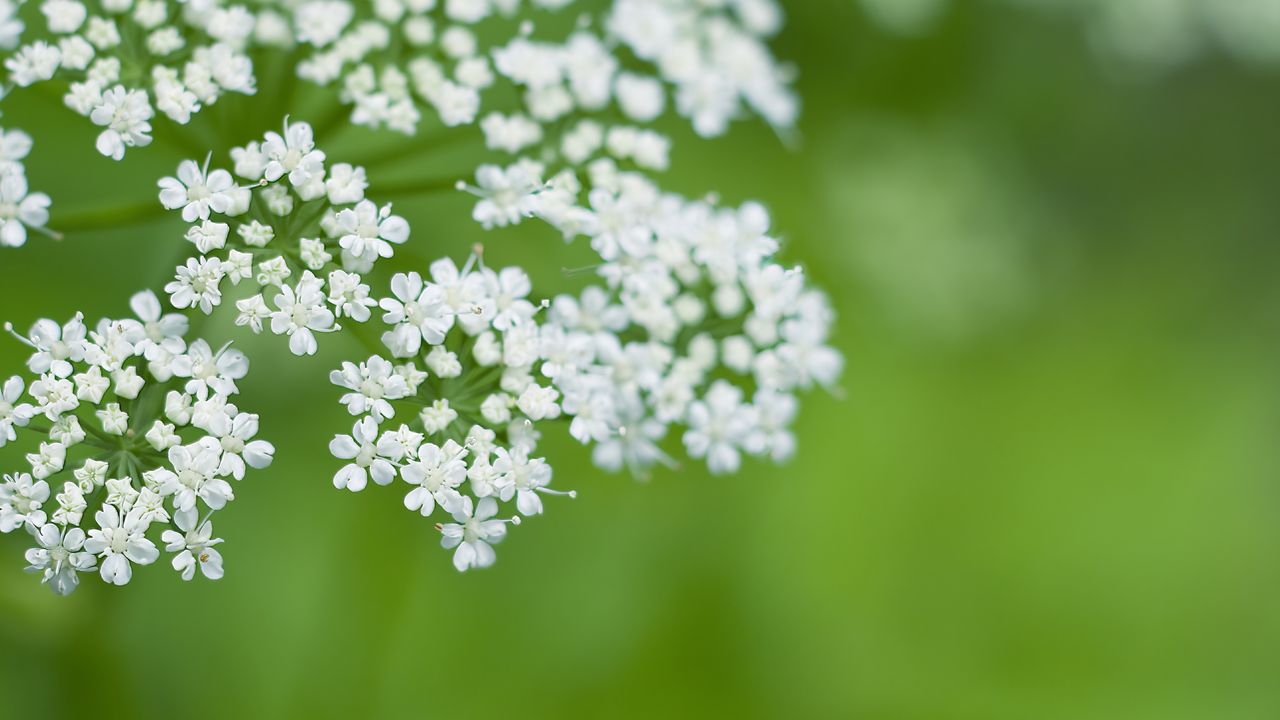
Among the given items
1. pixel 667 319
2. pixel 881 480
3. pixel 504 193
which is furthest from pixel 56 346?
pixel 881 480

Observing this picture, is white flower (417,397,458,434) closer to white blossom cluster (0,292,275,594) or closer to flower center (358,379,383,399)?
flower center (358,379,383,399)

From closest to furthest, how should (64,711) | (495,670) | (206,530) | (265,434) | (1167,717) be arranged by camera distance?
(206,530)
(64,711)
(265,434)
(495,670)
(1167,717)

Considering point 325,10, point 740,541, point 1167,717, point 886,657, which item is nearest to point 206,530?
point 325,10

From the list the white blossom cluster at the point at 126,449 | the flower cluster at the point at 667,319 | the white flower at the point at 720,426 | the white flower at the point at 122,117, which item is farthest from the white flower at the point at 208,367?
the white flower at the point at 720,426

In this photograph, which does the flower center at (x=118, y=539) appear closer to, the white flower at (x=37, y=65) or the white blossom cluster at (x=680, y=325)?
the white blossom cluster at (x=680, y=325)

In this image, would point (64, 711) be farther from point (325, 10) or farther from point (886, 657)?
point (886, 657)
